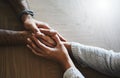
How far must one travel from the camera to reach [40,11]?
1.04 metres

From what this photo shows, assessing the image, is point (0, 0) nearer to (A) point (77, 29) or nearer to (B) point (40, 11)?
(B) point (40, 11)

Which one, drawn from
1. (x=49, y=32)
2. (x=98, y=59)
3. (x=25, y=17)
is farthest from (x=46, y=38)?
(x=98, y=59)

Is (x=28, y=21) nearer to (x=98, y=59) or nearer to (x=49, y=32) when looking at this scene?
(x=49, y=32)

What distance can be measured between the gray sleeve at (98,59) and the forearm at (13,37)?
0.21m

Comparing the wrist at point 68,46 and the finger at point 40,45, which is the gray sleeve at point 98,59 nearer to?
the wrist at point 68,46

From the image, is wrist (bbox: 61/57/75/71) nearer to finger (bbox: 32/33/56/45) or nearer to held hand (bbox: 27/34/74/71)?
held hand (bbox: 27/34/74/71)

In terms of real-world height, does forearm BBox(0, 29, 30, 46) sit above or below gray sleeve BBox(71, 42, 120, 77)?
above

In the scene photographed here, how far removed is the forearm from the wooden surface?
0.02 metres

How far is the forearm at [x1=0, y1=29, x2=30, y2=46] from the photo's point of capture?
885 mm

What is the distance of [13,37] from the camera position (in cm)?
90

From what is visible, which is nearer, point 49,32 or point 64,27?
point 49,32

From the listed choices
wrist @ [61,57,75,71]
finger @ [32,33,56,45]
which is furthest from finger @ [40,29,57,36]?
wrist @ [61,57,75,71]

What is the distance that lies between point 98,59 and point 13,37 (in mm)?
361

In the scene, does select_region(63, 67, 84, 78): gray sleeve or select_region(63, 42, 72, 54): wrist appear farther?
select_region(63, 42, 72, 54): wrist
